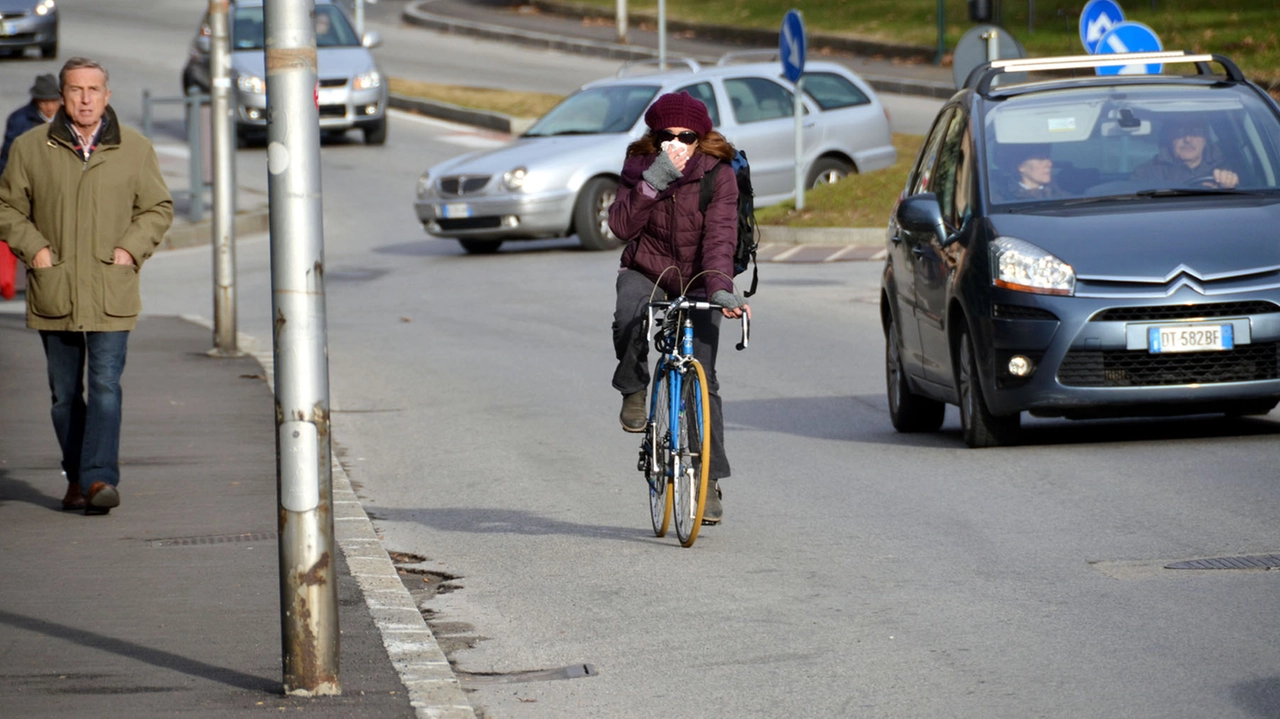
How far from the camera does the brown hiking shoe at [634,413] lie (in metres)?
8.43

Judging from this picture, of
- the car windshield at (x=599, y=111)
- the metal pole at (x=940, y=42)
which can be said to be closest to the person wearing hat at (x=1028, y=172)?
the car windshield at (x=599, y=111)

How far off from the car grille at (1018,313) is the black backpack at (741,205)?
1791 millimetres

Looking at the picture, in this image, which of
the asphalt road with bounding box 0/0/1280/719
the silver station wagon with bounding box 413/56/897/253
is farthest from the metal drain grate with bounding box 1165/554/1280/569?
the silver station wagon with bounding box 413/56/897/253

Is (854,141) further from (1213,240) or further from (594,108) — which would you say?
(1213,240)

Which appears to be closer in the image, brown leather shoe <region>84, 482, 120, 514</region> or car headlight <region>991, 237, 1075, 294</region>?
brown leather shoe <region>84, 482, 120, 514</region>

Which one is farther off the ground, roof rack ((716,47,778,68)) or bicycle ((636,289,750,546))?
roof rack ((716,47,778,68))

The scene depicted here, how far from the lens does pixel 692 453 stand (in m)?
7.89

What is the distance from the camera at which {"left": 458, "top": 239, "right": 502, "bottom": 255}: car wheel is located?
23.1 m

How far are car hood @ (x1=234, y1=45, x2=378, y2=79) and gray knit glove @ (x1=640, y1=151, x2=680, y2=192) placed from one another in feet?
75.1

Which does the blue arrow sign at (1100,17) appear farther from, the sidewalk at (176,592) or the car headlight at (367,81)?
the car headlight at (367,81)

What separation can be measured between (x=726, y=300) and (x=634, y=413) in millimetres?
827

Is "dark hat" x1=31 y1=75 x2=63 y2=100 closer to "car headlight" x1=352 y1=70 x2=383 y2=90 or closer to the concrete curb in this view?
the concrete curb

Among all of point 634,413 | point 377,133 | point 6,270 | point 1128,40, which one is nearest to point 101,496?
point 6,270

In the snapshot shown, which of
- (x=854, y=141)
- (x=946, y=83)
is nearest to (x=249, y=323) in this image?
(x=854, y=141)
